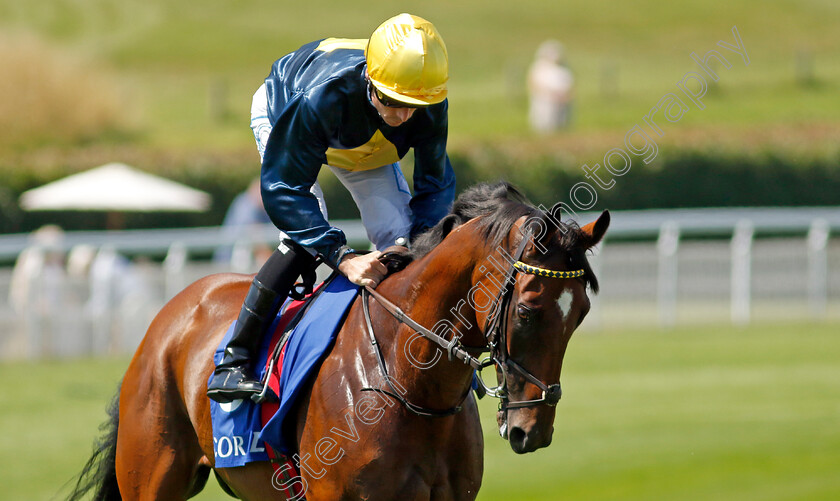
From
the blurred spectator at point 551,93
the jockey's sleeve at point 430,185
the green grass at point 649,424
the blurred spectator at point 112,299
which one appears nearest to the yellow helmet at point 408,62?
the jockey's sleeve at point 430,185

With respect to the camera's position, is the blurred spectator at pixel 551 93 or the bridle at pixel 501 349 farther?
the blurred spectator at pixel 551 93

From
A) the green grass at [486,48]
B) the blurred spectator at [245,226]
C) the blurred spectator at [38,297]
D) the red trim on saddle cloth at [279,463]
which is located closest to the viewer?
the red trim on saddle cloth at [279,463]

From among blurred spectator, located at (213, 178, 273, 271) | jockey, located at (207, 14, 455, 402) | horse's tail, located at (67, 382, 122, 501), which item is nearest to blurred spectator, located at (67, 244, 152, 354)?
blurred spectator, located at (213, 178, 273, 271)

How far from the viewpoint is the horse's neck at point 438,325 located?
351cm

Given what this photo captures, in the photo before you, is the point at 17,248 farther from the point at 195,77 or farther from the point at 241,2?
the point at 241,2

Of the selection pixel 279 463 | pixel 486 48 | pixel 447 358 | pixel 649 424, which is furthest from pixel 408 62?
pixel 486 48

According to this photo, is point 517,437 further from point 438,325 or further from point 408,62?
point 408,62

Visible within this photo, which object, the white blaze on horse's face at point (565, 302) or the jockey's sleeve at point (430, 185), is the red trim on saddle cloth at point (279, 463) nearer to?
the jockey's sleeve at point (430, 185)

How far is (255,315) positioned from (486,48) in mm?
35194

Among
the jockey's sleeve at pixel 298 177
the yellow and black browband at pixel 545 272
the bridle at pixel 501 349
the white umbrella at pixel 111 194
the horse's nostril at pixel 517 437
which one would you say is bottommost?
the horse's nostril at pixel 517 437

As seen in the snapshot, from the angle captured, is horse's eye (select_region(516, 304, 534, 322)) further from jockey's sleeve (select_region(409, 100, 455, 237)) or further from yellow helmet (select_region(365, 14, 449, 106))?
jockey's sleeve (select_region(409, 100, 455, 237))

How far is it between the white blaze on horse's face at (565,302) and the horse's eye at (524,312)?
87mm

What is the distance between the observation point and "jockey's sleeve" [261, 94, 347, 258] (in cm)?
383

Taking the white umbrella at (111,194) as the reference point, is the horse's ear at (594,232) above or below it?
below
